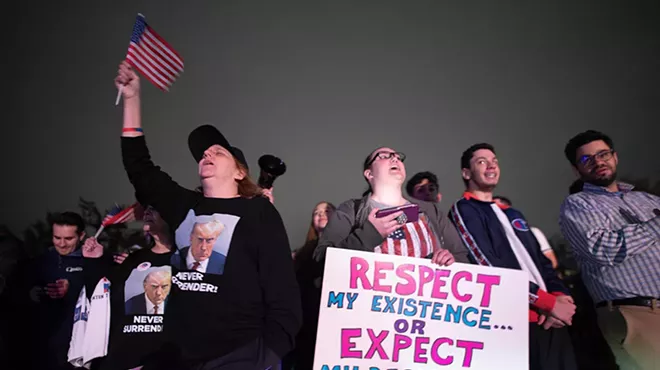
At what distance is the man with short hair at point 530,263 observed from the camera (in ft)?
9.36

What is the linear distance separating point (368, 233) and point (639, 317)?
160 cm

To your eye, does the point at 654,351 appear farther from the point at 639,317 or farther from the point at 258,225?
the point at 258,225

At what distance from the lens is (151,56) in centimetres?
287

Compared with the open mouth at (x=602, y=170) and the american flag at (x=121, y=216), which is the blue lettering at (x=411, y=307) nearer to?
the open mouth at (x=602, y=170)

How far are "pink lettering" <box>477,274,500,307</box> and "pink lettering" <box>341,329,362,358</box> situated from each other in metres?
0.73

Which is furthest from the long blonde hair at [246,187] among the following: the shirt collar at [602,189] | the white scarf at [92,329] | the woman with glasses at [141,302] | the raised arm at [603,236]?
the shirt collar at [602,189]

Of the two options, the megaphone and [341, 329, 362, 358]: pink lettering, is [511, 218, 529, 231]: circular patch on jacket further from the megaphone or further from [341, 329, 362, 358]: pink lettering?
the megaphone

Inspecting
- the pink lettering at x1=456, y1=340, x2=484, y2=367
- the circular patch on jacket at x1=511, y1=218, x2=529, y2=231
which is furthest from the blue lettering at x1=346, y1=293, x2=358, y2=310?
the circular patch on jacket at x1=511, y1=218, x2=529, y2=231

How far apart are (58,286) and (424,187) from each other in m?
2.85

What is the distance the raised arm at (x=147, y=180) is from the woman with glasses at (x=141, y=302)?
23 centimetres

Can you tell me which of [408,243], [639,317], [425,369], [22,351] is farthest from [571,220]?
[22,351]

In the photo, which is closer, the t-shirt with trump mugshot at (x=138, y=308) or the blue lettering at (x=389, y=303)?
the t-shirt with trump mugshot at (x=138, y=308)

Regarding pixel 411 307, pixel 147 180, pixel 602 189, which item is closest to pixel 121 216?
pixel 147 180

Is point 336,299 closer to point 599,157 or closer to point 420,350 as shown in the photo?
point 420,350
